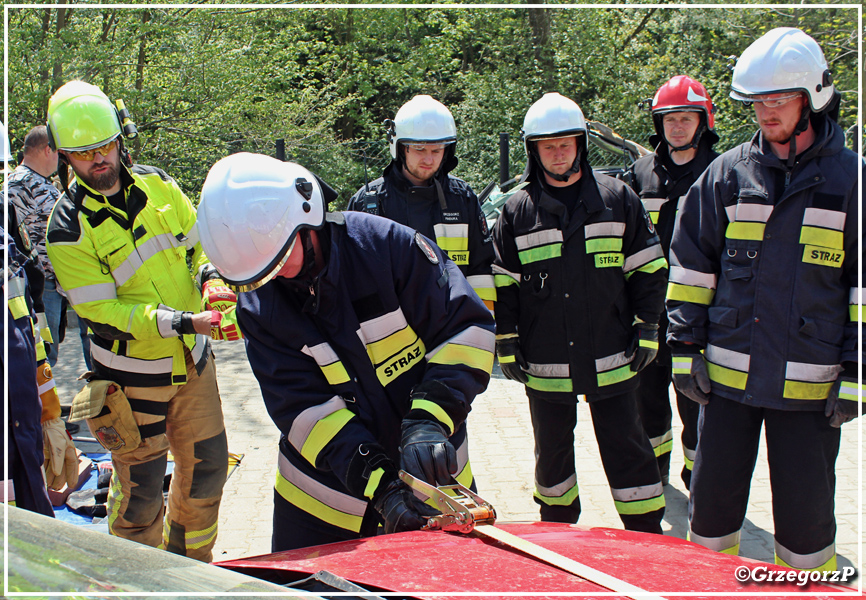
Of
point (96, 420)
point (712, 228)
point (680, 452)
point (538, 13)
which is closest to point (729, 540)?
point (712, 228)

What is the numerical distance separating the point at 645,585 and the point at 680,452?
3622mm

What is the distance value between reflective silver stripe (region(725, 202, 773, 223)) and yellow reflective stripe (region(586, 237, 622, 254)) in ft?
2.34

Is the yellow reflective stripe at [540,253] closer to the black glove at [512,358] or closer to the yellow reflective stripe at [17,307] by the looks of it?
the black glove at [512,358]

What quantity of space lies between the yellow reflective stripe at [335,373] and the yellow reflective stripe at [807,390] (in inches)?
63.0

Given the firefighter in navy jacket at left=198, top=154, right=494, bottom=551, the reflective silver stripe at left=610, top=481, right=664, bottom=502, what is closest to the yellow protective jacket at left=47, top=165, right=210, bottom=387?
the firefighter in navy jacket at left=198, top=154, right=494, bottom=551

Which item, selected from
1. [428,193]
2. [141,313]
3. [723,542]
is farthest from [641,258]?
[141,313]

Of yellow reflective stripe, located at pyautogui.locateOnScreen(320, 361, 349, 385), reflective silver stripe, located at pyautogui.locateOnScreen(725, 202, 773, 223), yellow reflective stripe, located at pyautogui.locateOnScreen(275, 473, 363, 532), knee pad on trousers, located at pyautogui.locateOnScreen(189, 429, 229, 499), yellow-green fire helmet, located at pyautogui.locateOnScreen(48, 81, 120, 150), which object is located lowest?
knee pad on trousers, located at pyautogui.locateOnScreen(189, 429, 229, 499)

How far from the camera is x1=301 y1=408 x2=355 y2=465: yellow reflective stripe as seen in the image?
2.33 meters

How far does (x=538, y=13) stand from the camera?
1688 cm

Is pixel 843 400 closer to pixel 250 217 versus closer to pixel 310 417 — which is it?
pixel 310 417

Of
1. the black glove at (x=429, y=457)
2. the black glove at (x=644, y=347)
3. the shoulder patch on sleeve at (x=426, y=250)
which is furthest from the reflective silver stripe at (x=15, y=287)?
the black glove at (x=644, y=347)

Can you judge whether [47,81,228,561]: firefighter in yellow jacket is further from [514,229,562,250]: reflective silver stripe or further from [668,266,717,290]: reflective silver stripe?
[668,266,717,290]: reflective silver stripe

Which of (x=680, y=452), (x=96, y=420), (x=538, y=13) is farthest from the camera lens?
(x=538, y=13)

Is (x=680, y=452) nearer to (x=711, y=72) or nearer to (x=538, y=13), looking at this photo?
(x=711, y=72)
